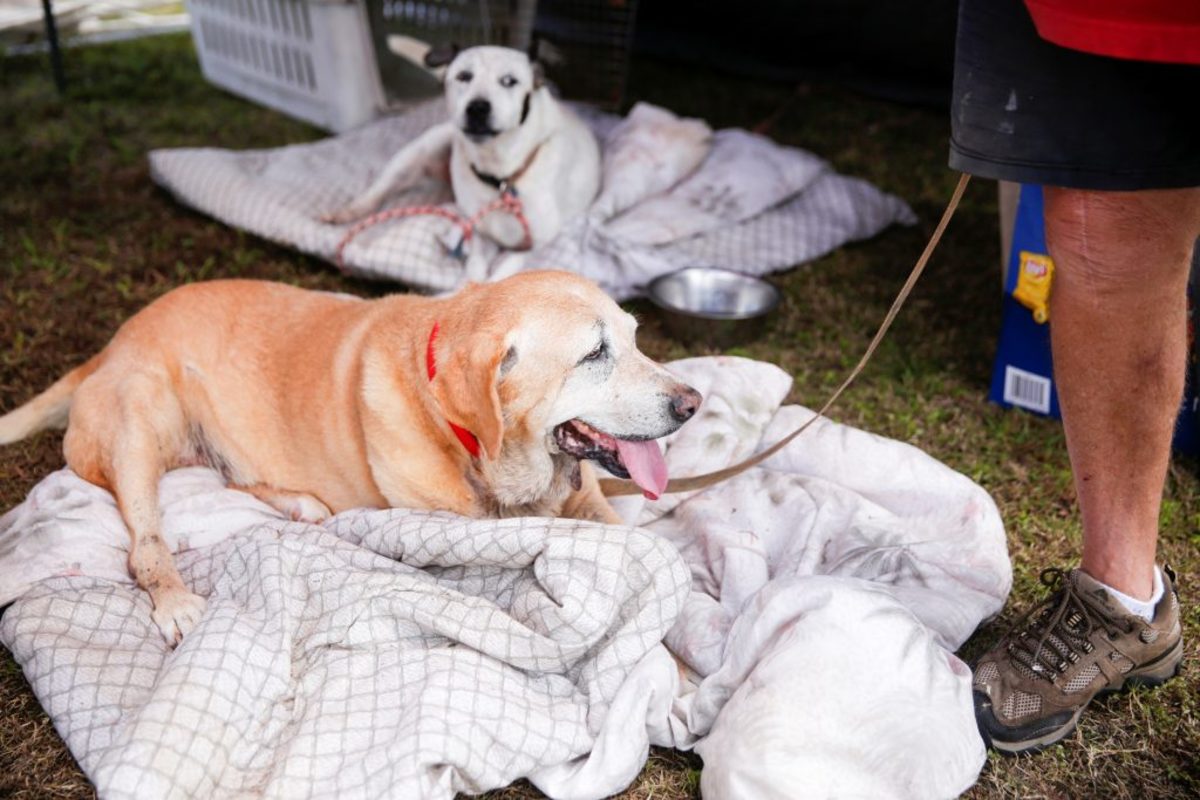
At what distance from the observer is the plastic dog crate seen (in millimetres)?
5414

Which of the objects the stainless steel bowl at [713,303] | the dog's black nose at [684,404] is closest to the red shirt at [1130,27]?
the dog's black nose at [684,404]

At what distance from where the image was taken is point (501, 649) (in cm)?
223

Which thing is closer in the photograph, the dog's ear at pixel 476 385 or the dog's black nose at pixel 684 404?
the dog's ear at pixel 476 385

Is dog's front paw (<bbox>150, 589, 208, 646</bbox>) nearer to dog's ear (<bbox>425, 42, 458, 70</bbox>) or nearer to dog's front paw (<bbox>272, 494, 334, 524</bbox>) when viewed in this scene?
dog's front paw (<bbox>272, 494, 334, 524</bbox>)

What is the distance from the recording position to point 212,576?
2547 mm

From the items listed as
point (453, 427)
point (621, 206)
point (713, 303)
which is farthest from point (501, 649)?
point (621, 206)

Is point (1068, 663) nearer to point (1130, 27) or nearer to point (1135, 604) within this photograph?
point (1135, 604)

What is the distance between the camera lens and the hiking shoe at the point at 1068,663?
221 centimetres

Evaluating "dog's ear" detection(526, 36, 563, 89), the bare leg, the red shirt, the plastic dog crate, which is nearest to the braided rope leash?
"dog's ear" detection(526, 36, 563, 89)

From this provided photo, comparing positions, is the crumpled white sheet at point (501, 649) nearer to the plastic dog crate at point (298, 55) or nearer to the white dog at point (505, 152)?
the white dog at point (505, 152)

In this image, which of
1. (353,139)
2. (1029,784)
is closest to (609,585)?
(1029,784)

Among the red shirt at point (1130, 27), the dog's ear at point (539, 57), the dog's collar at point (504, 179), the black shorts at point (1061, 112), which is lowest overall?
the dog's collar at point (504, 179)

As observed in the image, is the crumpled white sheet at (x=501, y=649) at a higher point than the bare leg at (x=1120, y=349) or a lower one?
lower

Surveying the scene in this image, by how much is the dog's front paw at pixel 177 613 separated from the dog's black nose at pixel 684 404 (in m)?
1.19
